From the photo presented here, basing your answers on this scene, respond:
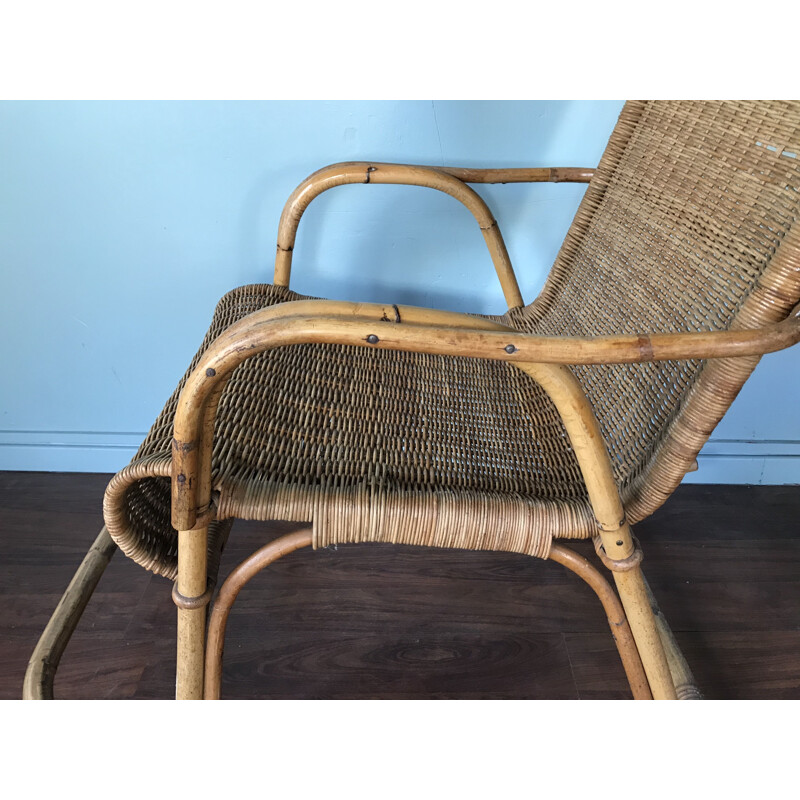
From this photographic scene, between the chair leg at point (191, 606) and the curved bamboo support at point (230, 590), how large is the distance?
33mm

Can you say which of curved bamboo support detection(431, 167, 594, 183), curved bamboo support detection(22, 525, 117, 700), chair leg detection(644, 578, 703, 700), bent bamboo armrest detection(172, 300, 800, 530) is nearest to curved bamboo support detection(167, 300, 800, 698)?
bent bamboo armrest detection(172, 300, 800, 530)

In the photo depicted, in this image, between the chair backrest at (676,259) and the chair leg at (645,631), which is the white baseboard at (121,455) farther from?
the chair leg at (645,631)

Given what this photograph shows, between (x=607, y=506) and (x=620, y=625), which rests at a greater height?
(x=607, y=506)

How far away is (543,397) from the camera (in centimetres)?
95

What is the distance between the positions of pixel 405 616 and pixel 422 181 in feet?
2.35

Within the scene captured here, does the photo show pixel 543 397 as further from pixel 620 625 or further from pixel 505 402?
pixel 620 625

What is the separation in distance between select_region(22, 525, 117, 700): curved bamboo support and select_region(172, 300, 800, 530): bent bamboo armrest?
302 millimetres

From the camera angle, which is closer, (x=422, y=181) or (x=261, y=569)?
(x=261, y=569)

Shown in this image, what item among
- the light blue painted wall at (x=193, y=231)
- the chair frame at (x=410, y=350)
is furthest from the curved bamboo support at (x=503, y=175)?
the chair frame at (x=410, y=350)

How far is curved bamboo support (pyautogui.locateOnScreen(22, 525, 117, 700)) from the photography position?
0.71 meters

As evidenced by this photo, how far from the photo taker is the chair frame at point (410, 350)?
22.5 inches

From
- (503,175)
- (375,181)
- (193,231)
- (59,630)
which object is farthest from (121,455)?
(503,175)

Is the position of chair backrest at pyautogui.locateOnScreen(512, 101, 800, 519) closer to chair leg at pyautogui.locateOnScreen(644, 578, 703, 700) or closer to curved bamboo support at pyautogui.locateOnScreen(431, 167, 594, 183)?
curved bamboo support at pyautogui.locateOnScreen(431, 167, 594, 183)

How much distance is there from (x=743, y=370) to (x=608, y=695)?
60 centimetres
